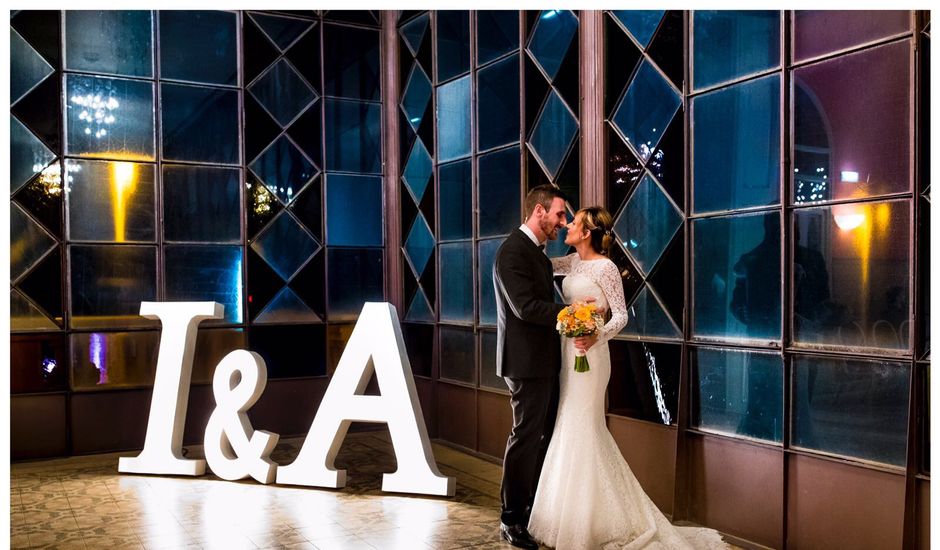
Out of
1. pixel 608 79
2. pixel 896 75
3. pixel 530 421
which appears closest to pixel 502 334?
pixel 530 421

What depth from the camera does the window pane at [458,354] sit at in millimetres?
6238

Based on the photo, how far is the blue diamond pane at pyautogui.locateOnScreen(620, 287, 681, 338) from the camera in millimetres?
4422

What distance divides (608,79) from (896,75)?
5.88 feet

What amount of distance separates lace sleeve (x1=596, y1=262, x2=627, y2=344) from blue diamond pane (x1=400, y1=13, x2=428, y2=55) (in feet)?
11.5

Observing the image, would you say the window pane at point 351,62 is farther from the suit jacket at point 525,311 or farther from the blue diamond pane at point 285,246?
the suit jacket at point 525,311

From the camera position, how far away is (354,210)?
705cm

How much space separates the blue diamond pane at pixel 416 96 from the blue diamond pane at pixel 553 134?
1482 mm

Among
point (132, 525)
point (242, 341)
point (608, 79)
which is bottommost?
point (132, 525)

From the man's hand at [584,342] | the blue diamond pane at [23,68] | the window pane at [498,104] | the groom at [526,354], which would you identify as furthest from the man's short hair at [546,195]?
the blue diamond pane at [23,68]

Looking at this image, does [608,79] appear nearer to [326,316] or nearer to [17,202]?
[326,316]

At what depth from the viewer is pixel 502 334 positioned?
4172 mm

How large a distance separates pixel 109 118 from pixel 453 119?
8.45 feet

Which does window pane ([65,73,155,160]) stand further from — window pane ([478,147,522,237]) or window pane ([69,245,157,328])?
window pane ([478,147,522,237])

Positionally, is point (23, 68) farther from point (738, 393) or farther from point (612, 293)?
point (738, 393)
